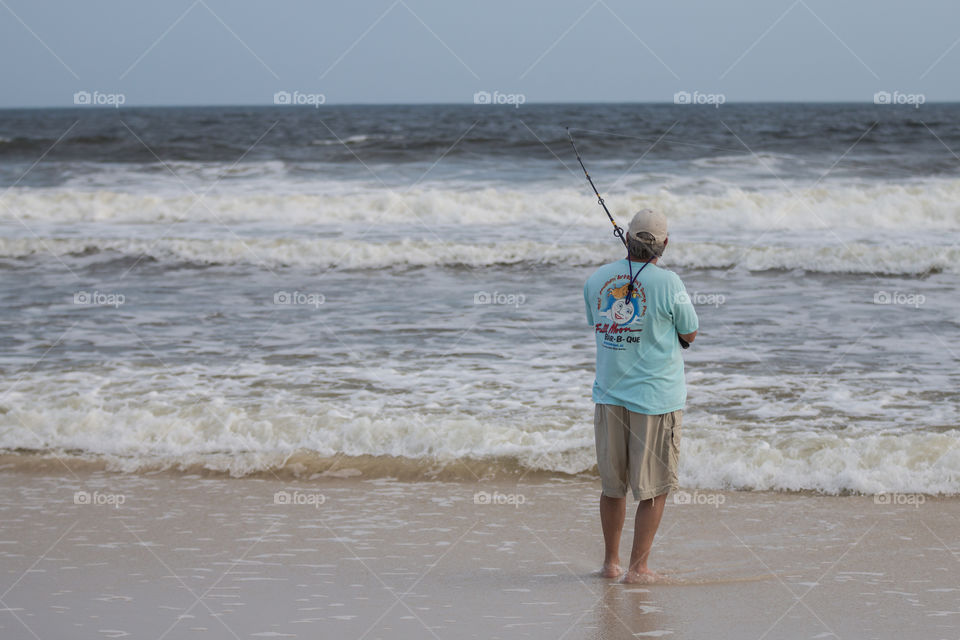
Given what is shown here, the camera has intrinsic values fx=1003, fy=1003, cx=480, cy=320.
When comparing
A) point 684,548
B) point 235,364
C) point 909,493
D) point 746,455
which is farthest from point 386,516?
point 235,364

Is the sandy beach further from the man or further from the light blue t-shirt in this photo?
the light blue t-shirt

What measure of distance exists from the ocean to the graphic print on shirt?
1.86m

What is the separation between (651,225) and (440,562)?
67.5 inches

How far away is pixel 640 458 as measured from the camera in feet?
12.5

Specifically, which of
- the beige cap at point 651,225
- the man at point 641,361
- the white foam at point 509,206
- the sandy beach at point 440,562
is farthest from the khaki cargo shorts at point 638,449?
the white foam at point 509,206

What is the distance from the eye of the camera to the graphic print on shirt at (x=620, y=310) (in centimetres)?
379

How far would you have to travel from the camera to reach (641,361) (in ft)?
12.5

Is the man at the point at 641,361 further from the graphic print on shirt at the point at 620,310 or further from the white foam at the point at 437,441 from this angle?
the white foam at the point at 437,441

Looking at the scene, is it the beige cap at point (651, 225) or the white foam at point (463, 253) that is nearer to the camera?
the beige cap at point (651, 225)

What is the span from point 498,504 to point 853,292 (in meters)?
6.85

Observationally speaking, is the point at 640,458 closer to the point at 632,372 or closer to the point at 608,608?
the point at 632,372

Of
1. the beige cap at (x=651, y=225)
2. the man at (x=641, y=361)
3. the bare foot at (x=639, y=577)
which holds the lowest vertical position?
the bare foot at (x=639, y=577)

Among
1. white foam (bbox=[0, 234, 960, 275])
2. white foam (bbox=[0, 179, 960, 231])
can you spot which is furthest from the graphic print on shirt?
white foam (bbox=[0, 179, 960, 231])

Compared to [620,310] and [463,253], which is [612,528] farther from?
[463,253]
